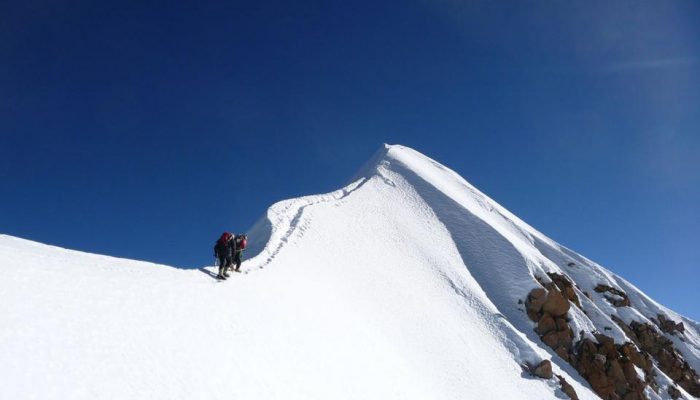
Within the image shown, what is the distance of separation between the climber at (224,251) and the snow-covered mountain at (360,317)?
1.76ft

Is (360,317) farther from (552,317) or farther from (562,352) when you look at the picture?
(552,317)

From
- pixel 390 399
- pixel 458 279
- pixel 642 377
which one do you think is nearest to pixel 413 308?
pixel 458 279

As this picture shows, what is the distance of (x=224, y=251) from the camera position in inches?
605

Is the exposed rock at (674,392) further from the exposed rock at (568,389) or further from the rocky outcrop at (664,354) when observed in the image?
the exposed rock at (568,389)

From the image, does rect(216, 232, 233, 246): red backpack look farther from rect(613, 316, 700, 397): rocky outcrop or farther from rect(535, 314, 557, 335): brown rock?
rect(613, 316, 700, 397): rocky outcrop

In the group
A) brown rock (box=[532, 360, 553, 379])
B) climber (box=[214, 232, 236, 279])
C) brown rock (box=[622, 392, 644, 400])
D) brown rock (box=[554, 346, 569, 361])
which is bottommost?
brown rock (box=[622, 392, 644, 400])

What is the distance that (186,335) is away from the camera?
11.4 metres

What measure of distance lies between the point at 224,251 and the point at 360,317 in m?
7.19

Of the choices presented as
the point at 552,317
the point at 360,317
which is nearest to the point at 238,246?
the point at 360,317

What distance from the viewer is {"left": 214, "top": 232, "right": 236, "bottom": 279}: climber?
1534 centimetres

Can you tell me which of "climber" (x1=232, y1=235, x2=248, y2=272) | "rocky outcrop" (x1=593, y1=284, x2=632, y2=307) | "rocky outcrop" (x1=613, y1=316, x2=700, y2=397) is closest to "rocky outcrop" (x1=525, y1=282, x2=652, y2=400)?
"rocky outcrop" (x1=613, y1=316, x2=700, y2=397)

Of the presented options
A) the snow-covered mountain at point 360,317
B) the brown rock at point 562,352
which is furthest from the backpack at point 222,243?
the brown rock at point 562,352

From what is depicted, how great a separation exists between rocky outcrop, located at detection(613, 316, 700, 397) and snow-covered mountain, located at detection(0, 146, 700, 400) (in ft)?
0.45

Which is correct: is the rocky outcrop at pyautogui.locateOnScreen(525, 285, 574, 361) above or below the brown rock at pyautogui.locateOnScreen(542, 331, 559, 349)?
Answer: above
